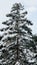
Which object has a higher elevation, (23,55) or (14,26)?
(14,26)

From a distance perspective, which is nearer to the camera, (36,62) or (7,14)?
(7,14)

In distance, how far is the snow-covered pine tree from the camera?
32.7m

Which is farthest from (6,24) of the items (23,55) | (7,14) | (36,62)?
(36,62)

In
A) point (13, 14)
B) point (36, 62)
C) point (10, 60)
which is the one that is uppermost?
point (13, 14)

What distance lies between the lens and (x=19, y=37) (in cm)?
3250

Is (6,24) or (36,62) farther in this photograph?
(36,62)

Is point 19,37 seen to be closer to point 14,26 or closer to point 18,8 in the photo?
point 14,26

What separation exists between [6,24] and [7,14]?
1.08m

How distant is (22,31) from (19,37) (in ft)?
2.70

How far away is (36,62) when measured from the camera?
4347 centimetres

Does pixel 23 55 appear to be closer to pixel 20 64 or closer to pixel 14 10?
pixel 20 64

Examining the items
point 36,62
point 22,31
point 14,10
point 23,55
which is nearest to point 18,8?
point 14,10

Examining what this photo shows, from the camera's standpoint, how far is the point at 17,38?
32.6m

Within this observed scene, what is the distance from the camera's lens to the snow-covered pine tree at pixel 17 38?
32713 mm
